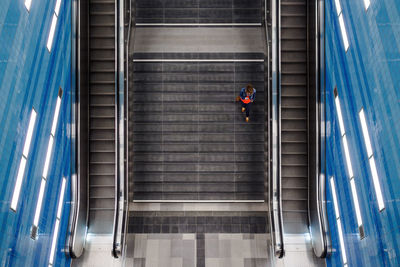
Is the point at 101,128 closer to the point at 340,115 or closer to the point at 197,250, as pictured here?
the point at 197,250

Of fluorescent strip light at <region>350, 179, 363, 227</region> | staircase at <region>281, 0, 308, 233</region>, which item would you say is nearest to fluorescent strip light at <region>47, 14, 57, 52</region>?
staircase at <region>281, 0, 308, 233</region>

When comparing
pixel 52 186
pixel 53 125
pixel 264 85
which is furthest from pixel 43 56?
pixel 264 85

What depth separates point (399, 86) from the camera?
25.2 feet

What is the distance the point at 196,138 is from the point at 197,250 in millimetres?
4040

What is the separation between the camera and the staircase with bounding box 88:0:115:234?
14328mm

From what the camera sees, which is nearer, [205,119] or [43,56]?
[43,56]

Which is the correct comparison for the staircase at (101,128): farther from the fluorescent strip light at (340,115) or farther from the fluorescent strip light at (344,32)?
the fluorescent strip light at (344,32)

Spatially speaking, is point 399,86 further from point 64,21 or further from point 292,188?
point 64,21

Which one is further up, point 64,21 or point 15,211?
point 64,21

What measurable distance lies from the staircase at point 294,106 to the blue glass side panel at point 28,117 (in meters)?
7.35

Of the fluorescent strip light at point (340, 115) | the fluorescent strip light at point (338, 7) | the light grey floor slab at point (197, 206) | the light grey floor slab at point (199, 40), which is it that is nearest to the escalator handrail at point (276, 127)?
the light grey floor slab at point (197, 206)

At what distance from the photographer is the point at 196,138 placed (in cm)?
1520

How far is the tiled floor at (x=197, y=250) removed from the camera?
1391 centimetres

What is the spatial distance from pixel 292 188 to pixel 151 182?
5162 mm
